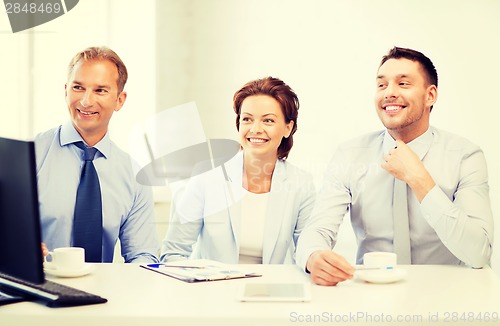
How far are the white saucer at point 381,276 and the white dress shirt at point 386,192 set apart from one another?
1.28ft

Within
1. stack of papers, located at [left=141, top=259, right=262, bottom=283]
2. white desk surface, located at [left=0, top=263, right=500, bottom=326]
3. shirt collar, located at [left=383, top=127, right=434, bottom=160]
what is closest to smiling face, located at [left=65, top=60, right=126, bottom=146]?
stack of papers, located at [left=141, top=259, right=262, bottom=283]

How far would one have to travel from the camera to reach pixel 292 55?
13.1 ft

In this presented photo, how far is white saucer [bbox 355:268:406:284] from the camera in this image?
1787 millimetres

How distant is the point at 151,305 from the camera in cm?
156

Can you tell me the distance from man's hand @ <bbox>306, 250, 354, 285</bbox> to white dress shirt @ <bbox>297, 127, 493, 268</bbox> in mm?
374

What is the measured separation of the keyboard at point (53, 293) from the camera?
5.10 ft

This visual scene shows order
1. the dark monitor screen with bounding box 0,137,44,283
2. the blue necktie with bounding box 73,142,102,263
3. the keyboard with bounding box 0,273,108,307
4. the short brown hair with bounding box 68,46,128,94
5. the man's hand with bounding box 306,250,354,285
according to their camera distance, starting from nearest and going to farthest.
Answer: the dark monitor screen with bounding box 0,137,44,283
the keyboard with bounding box 0,273,108,307
the man's hand with bounding box 306,250,354,285
the blue necktie with bounding box 73,142,102,263
the short brown hair with bounding box 68,46,128,94

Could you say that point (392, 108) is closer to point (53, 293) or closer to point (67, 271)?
point (67, 271)

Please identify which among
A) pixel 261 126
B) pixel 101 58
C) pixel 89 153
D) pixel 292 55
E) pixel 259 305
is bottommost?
pixel 259 305

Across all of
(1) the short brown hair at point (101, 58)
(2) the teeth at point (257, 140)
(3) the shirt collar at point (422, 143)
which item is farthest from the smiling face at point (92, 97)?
(3) the shirt collar at point (422, 143)

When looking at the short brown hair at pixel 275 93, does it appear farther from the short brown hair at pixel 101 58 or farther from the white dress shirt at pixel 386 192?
the short brown hair at pixel 101 58

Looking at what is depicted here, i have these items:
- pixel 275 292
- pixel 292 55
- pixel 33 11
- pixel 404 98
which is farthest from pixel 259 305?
pixel 33 11

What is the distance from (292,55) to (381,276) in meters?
2.42

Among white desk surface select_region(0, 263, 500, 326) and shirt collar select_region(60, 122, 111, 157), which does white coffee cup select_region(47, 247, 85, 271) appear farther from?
shirt collar select_region(60, 122, 111, 157)
